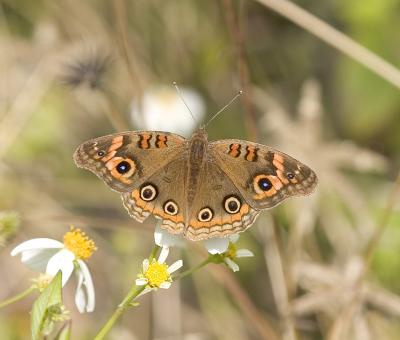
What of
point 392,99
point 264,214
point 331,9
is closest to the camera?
point 264,214

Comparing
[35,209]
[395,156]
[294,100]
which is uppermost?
[294,100]

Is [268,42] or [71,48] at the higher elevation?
[268,42]

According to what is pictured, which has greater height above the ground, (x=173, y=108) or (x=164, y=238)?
(x=173, y=108)

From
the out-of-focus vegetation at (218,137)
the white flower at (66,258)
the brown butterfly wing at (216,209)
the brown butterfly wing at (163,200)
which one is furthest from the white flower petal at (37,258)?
the out-of-focus vegetation at (218,137)

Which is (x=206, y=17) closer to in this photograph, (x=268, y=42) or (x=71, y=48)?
(x=268, y=42)

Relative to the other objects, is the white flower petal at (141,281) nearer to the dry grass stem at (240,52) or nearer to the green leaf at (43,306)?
the green leaf at (43,306)

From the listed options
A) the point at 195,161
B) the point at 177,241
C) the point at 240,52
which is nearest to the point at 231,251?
the point at 177,241

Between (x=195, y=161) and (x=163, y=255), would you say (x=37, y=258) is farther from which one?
(x=195, y=161)

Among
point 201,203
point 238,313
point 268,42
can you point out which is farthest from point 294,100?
point 201,203
